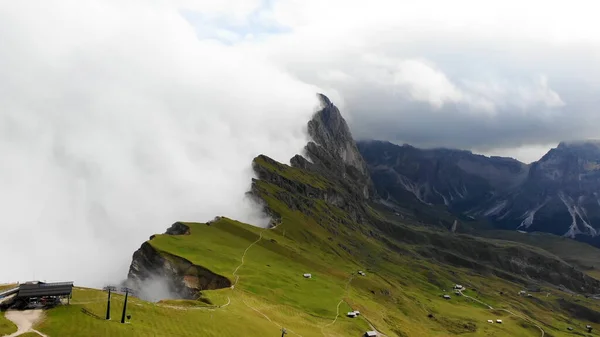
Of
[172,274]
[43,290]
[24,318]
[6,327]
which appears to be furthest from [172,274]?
[6,327]

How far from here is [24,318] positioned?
290ft

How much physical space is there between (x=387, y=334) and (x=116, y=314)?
11098cm

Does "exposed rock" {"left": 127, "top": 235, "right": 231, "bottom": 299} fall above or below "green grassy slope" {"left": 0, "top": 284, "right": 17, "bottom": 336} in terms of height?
above

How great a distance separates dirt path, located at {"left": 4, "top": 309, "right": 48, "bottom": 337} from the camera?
83125 millimetres

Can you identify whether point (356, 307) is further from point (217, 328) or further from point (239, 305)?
point (217, 328)

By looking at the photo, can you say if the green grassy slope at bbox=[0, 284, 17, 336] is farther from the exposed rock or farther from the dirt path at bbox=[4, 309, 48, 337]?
the exposed rock

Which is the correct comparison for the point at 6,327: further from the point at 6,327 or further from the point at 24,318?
the point at 24,318

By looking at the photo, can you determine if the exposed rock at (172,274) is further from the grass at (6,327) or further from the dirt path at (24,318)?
the grass at (6,327)

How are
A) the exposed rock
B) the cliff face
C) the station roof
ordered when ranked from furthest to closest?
1. the cliff face
2. the exposed rock
3. the station roof

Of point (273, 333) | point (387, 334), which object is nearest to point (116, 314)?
point (273, 333)

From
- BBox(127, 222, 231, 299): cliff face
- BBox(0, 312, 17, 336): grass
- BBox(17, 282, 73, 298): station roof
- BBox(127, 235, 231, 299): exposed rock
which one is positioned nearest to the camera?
BBox(0, 312, 17, 336): grass

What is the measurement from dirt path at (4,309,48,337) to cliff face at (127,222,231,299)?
248 ft

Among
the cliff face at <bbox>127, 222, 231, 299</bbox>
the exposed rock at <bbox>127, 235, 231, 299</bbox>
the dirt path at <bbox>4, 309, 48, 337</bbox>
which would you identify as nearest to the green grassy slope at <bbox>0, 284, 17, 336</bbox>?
the dirt path at <bbox>4, 309, 48, 337</bbox>

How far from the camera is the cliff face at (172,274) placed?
17188cm
